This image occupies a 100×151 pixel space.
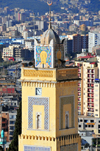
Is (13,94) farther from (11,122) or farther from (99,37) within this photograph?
(99,37)

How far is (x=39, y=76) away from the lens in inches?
311

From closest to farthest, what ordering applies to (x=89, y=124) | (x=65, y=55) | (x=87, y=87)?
(x=65, y=55), (x=89, y=124), (x=87, y=87)

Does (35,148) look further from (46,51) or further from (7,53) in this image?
(7,53)

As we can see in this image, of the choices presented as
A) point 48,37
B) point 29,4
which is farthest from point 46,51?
point 29,4

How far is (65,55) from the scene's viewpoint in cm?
871

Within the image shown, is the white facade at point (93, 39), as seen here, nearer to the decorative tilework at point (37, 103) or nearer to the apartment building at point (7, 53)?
the apartment building at point (7, 53)

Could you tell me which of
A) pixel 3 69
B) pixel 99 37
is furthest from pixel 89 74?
pixel 99 37

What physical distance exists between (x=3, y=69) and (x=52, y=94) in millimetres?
64688

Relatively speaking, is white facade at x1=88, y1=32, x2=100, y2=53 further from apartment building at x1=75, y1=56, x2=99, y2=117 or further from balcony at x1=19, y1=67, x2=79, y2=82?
balcony at x1=19, y1=67, x2=79, y2=82

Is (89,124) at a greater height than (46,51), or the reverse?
(46,51)

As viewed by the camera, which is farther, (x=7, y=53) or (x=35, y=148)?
(x=7, y=53)

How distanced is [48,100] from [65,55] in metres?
0.99

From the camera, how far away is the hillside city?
1197 inches

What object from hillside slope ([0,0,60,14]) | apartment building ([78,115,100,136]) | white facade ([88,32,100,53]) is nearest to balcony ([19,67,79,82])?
apartment building ([78,115,100,136])
